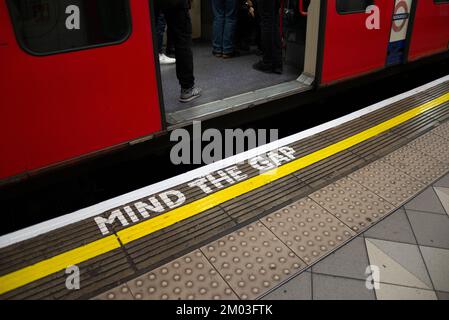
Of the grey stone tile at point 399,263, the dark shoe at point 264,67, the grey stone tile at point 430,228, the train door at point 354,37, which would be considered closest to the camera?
the grey stone tile at point 399,263

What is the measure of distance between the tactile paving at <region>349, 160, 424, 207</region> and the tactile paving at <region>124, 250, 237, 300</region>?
1376 millimetres

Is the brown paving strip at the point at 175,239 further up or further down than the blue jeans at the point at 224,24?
further down

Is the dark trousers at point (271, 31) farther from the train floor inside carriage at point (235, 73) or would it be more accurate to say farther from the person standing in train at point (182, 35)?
the person standing in train at point (182, 35)

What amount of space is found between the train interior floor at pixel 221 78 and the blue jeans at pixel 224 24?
0.17 meters

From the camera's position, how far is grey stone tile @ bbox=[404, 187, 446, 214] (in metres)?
2.40

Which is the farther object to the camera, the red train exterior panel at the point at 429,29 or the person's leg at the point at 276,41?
the red train exterior panel at the point at 429,29

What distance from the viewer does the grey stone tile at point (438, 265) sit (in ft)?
6.15

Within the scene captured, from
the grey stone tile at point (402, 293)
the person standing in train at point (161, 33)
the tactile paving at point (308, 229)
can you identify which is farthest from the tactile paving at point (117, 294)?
the person standing in train at point (161, 33)

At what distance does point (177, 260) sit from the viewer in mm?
2006

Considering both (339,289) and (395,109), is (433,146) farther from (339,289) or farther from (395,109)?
(339,289)

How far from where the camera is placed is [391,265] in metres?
1.98

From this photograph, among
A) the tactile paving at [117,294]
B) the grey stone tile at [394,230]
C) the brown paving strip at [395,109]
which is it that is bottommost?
the grey stone tile at [394,230]

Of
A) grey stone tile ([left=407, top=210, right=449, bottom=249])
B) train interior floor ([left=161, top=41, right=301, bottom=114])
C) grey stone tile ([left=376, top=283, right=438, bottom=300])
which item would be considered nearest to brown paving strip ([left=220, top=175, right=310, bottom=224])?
grey stone tile ([left=407, top=210, right=449, bottom=249])

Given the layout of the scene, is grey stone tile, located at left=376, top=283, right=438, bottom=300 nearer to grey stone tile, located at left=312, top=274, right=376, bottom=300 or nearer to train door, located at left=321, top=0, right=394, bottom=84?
grey stone tile, located at left=312, top=274, right=376, bottom=300
